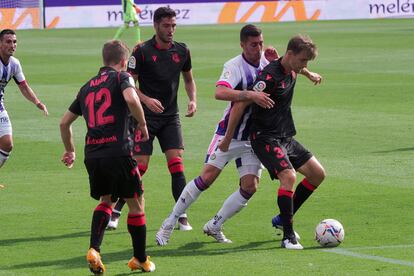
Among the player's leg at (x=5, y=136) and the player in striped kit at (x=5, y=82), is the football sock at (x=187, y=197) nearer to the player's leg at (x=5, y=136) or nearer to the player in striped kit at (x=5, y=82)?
the player in striped kit at (x=5, y=82)

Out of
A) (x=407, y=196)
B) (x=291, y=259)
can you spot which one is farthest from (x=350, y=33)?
(x=291, y=259)

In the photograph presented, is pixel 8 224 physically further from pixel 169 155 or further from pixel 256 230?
pixel 256 230

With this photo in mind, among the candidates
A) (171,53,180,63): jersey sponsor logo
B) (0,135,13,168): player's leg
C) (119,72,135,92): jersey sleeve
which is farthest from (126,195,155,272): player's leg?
Answer: (0,135,13,168): player's leg

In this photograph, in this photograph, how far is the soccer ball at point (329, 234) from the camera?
32.2ft

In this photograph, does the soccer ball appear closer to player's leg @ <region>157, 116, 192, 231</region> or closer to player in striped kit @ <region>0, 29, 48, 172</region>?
player's leg @ <region>157, 116, 192, 231</region>

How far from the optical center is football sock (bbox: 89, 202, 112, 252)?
8.92 metres

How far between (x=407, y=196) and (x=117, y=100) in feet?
15.7

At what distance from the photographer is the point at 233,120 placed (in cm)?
994

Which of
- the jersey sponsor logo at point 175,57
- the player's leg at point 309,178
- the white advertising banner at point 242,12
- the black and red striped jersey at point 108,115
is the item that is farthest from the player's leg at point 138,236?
the white advertising banner at point 242,12

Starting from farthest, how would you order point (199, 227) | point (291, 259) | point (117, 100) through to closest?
point (199, 227), point (291, 259), point (117, 100)

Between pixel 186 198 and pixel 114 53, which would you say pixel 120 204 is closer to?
pixel 186 198

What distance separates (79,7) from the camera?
49531 mm

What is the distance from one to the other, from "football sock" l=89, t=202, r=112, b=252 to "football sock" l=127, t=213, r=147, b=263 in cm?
23

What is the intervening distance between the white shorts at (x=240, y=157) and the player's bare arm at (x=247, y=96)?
595 millimetres
